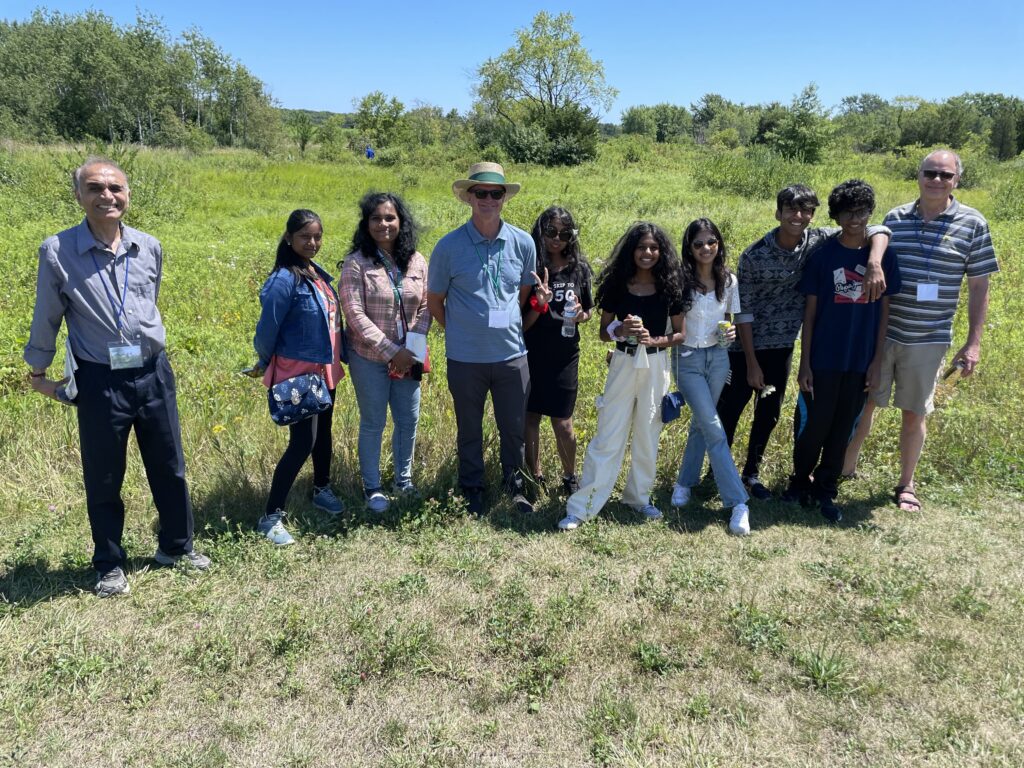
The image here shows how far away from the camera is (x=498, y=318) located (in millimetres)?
3406

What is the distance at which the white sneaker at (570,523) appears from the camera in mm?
3555

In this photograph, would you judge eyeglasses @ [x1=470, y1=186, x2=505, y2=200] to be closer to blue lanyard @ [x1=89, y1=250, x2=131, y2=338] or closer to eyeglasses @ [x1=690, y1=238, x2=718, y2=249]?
eyeglasses @ [x1=690, y1=238, x2=718, y2=249]

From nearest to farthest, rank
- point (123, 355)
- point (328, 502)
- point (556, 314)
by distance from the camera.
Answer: point (123, 355) < point (556, 314) < point (328, 502)

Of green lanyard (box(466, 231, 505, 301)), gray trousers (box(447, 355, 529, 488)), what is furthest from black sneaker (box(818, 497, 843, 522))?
green lanyard (box(466, 231, 505, 301))

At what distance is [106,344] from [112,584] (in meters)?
1.10

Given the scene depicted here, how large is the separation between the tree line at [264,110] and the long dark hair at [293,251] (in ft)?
79.0

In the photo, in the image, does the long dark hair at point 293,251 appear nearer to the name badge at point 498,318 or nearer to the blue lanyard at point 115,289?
the blue lanyard at point 115,289

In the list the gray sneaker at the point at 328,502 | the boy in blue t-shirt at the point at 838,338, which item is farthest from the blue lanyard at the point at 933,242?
the gray sneaker at the point at 328,502

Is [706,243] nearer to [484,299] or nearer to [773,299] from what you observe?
[773,299]

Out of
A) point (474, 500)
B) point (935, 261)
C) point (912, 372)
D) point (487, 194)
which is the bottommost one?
point (474, 500)

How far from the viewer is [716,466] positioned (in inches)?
144

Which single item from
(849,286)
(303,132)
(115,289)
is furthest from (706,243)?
(303,132)

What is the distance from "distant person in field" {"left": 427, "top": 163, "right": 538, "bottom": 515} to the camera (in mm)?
3391

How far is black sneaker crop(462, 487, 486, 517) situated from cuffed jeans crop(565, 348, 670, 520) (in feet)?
1.64
